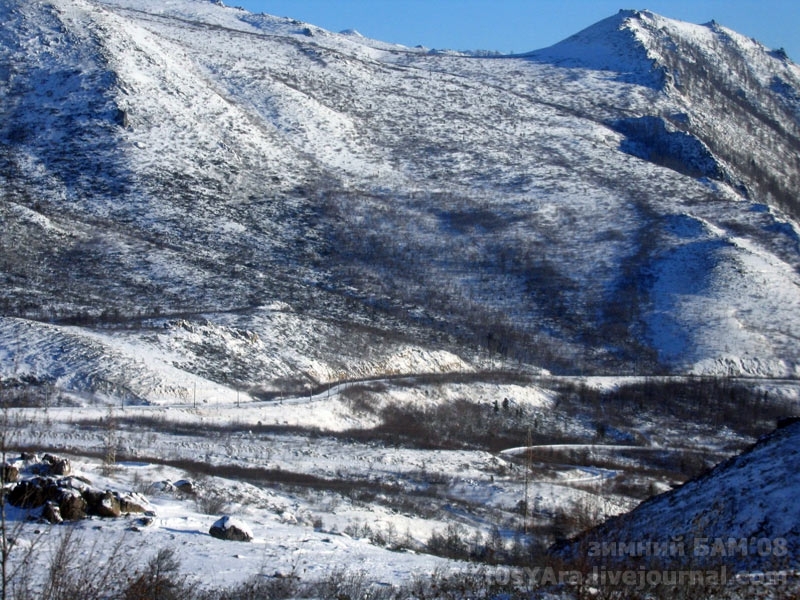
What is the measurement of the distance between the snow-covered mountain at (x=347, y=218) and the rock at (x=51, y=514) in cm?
2272

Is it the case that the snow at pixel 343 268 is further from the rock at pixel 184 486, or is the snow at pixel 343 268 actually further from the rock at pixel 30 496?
the rock at pixel 30 496

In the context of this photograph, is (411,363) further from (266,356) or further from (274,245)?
(274,245)

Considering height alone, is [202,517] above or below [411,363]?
below

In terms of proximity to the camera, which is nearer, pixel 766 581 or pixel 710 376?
pixel 766 581

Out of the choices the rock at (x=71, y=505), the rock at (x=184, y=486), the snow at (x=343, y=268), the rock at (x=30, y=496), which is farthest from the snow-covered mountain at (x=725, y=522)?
the rock at (x=184, y=486)

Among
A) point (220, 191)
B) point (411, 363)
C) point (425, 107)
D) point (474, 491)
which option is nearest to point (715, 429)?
point (411, 363)

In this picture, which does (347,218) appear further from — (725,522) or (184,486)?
(725,522)

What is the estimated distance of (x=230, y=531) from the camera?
1320 centimetres

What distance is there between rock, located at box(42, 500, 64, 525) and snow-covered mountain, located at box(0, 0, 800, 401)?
2272 centimetres

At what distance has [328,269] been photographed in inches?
2699

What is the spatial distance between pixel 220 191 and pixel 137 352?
40.3 meters

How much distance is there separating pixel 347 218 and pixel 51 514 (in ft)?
219

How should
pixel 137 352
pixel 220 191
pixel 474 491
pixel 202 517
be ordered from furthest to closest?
pixel 220 191
pixel 137 352
pixel 474 491
pixel 202 517

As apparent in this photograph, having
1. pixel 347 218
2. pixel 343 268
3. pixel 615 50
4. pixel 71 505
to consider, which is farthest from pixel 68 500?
pixel 615 50
